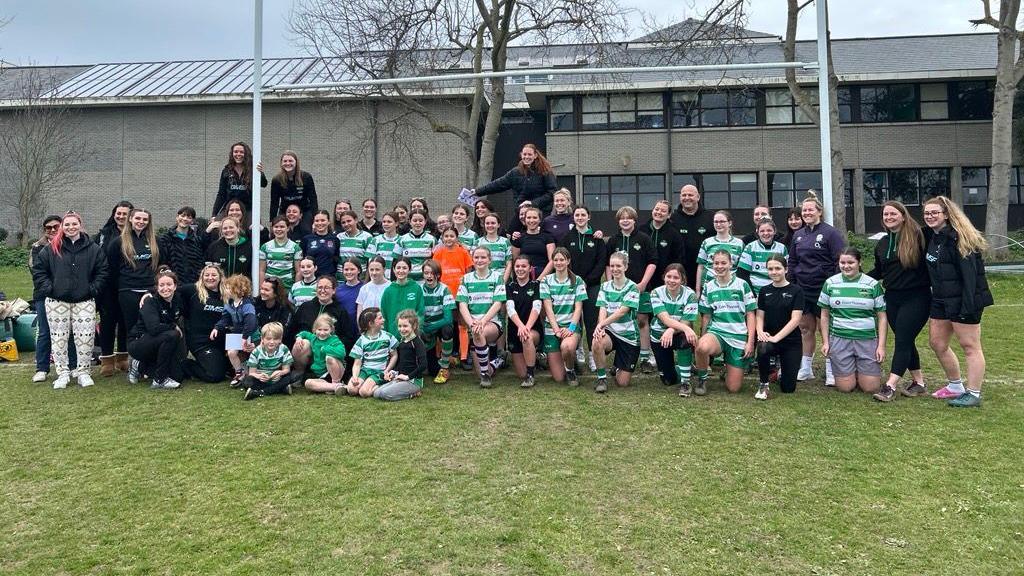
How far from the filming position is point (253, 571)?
272 centimetres

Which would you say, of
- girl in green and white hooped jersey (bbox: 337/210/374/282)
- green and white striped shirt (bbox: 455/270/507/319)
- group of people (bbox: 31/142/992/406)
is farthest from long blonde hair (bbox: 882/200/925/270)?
girl in green and white hooped jersey (bbox: 337/210/374/282)

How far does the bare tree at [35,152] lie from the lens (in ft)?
77.3

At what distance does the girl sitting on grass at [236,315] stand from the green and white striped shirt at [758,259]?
470cm

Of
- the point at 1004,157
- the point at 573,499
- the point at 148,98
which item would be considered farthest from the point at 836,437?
the point at 148,98

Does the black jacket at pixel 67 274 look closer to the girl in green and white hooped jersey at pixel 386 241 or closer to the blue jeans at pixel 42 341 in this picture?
the blue jeans at pixel 42 341

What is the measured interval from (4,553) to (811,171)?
80.6 ft

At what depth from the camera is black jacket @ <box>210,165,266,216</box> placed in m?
7.52

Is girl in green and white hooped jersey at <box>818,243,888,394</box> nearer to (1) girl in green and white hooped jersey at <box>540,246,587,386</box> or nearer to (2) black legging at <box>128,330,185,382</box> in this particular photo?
(1) girl in green and white hooped jersey at <box>540,246,587,386</box>

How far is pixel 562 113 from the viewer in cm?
2377

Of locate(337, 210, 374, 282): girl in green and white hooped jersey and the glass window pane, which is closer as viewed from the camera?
locate(337, 210, 374, 282): girl in green and white hooped jersey

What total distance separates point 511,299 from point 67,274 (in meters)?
4.13

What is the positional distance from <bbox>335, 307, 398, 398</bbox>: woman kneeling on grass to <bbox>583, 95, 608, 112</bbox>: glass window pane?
63.4ft

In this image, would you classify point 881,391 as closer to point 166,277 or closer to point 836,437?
point 836,437

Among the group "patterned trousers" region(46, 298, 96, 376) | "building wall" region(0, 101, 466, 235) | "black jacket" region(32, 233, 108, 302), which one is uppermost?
"building wall" region(0, 101, 466, 235)
